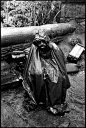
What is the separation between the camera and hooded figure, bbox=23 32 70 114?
3857 millimetres

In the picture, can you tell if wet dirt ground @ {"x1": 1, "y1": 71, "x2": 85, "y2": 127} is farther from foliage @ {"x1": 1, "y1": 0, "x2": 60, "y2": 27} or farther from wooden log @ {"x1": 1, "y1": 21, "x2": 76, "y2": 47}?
foliage @ {"x1": 1, "y1": 0, "x2": 60, "y2": 27}

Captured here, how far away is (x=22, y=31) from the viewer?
5.81 m

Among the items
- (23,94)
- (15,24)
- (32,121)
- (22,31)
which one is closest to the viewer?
(32,121)

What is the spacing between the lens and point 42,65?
156 inches

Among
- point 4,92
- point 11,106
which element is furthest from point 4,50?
point 11,106

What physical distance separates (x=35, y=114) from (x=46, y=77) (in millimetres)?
827

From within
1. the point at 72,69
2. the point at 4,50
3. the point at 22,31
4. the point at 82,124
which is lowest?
the point at 82,124

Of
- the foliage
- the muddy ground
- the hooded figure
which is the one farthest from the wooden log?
the hooded figure

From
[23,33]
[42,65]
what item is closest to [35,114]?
[42,65]

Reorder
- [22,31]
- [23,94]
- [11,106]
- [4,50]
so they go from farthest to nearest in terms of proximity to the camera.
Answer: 1. [22,31]
2. [4,50]
3. [23,94]
4. [11,106]

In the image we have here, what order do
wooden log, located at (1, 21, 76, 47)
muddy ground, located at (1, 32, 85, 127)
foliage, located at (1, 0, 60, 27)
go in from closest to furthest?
1. muddy ground, located at (1, 32, 85, 127)
2. wooden log, located at (1, 21, 76, 47)
3. foliage, located at (1, 0, 60, 27)

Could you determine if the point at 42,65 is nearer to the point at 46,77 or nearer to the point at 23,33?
the point at 46,77

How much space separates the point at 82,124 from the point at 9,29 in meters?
3.36

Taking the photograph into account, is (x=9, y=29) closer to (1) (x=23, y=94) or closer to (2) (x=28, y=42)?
(2) (x=28, y=42)
